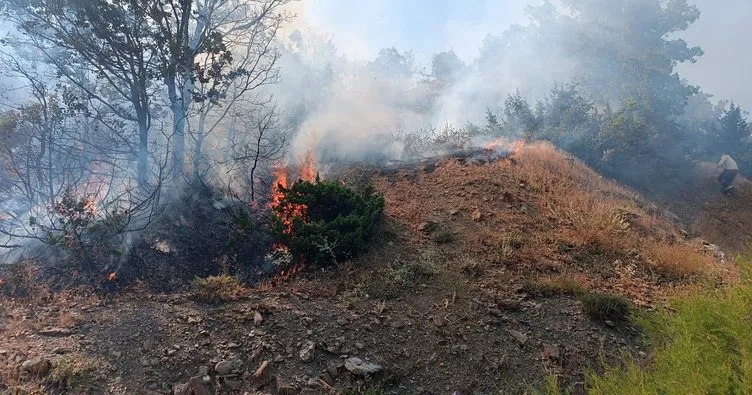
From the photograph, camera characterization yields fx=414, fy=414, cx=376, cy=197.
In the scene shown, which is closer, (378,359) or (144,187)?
(378,359)

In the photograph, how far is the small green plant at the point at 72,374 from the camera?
12.0ft

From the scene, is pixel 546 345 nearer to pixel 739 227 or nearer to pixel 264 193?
pixel 264 193

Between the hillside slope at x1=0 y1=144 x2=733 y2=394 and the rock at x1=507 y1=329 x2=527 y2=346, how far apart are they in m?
0.02

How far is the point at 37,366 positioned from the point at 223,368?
160 cm

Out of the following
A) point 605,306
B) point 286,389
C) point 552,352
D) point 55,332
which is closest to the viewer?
point 286,389

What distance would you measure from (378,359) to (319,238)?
7.88 feet

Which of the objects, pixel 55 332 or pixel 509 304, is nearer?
pixel 55 332

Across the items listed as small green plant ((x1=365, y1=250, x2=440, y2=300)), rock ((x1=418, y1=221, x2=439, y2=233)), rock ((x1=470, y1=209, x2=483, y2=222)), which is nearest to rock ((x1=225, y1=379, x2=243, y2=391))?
small green plant ((x1=365, y1=250, x2=440, y2=300))

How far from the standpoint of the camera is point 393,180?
1084cm

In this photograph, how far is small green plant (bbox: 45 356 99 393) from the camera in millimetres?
3654

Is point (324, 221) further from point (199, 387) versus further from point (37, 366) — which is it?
point (37, 366)

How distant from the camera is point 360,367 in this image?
4.27 m

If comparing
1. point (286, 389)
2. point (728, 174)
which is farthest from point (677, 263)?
point (728, 174)

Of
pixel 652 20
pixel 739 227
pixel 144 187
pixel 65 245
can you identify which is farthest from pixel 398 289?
pixel 652 20
